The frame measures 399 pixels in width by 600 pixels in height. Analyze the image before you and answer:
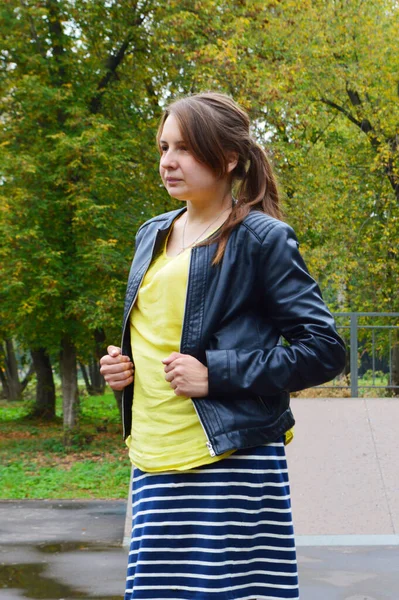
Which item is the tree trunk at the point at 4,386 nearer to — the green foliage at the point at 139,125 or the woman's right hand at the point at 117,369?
the green foliage at the point at 139,125

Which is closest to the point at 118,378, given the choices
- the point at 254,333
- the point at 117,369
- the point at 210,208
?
the point at 117,369

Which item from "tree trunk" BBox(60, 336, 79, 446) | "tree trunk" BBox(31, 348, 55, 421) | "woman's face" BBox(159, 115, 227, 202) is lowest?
"tree trunk" BBox(31, 348, 55, 421)

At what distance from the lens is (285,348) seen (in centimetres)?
212

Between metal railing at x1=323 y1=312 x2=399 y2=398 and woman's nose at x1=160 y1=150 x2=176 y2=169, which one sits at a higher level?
woman's nose at x1=160 y1=150 x2=176 y2=169

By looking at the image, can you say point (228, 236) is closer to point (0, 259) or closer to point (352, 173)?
Answer: point (0, 259)

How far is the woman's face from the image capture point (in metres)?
2.20

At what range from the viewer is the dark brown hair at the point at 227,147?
2.18m

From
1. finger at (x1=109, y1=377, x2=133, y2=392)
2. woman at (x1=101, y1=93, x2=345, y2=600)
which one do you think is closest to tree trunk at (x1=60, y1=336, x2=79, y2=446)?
finger at (x1=109, y1=377, x2=133, y2=392)

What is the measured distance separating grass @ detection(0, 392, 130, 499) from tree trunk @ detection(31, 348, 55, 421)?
37 cm

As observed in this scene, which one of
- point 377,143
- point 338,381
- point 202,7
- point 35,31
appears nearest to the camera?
point 338,381

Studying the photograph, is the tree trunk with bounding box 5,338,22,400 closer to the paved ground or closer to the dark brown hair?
the paved ground

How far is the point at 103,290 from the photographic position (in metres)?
18.4

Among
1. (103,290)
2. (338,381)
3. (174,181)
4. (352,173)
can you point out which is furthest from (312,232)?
(174,181)

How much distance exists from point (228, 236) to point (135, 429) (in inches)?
20.6
